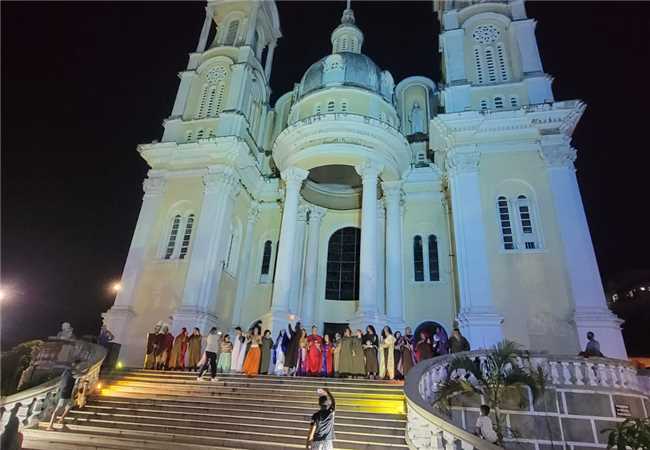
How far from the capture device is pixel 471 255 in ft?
52.9

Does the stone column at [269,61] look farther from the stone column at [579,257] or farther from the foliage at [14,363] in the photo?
the foliage at [14,363]

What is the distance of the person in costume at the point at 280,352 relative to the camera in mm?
13648

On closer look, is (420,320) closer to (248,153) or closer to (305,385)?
(305,385)

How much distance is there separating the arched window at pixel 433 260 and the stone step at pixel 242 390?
11.1 metres

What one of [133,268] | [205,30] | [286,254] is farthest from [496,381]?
[205,30]

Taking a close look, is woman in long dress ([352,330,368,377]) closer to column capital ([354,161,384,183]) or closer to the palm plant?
the palm plant

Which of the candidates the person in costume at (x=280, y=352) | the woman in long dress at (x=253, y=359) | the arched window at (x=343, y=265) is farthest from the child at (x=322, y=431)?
the arched window at (x=343, y=265)

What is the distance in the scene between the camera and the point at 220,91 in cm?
2470

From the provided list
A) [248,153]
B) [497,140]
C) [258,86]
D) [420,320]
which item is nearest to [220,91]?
[258,86]

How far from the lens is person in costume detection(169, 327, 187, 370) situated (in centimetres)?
1438

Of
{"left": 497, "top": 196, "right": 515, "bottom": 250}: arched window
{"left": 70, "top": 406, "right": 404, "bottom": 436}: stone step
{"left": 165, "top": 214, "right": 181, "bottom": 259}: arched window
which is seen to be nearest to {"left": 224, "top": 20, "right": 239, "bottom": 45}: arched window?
{"left": 165, "top": 214, "right": 181, "bottom": 259}: arched window

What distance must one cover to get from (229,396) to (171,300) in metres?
9.65

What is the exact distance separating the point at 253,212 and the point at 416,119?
1194 cm

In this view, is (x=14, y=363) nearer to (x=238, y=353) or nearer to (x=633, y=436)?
(x=238, y=353)
